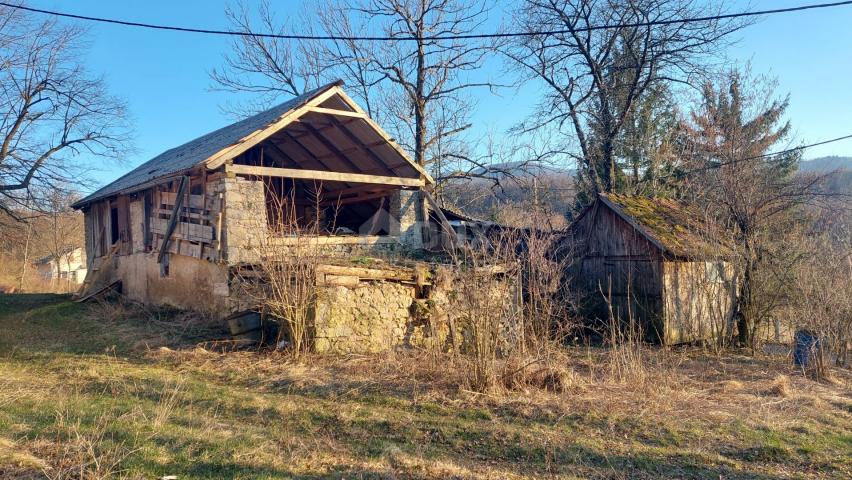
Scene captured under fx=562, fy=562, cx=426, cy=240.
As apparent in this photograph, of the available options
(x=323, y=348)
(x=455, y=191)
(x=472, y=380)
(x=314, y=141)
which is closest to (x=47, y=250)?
(x=455, y=191)

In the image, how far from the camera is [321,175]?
1311 cm

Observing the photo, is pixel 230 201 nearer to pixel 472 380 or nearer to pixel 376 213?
pixel 376 213

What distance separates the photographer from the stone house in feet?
→ 35.9

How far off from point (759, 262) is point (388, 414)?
34.1 feet

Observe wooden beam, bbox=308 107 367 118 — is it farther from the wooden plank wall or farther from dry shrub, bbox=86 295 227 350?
dry shrub, bbox=86 295 227 350

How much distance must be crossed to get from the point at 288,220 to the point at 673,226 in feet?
33.6

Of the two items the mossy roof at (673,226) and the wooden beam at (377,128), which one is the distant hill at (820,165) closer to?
the mossy roof at (673,226)

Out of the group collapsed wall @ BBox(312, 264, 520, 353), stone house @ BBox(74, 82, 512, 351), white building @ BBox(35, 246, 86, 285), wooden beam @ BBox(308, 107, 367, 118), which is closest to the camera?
collapsed wall @ BBox(312, 264, 520, 353)

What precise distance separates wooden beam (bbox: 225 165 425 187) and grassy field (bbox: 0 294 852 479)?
3.84 metres

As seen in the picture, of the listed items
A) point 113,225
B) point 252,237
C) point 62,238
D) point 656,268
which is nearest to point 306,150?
point 252,237

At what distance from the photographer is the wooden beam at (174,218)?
41.9 feet

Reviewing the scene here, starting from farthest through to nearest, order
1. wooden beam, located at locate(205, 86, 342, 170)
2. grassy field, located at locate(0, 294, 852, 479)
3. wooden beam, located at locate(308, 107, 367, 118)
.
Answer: wooden beam, located at locate(308, 107, 367, 118) → wooden beam, located at locate(205, 86, 342, 170) → grassy field, located at locate(0, 294, 852, 479)

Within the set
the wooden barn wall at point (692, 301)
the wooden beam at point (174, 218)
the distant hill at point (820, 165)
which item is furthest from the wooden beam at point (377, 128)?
the distant hill at point (820, 165)

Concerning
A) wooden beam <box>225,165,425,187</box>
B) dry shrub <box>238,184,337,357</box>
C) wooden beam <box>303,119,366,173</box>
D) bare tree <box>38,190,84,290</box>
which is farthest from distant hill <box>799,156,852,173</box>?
bare tree <box>38,190,84,290</box>
